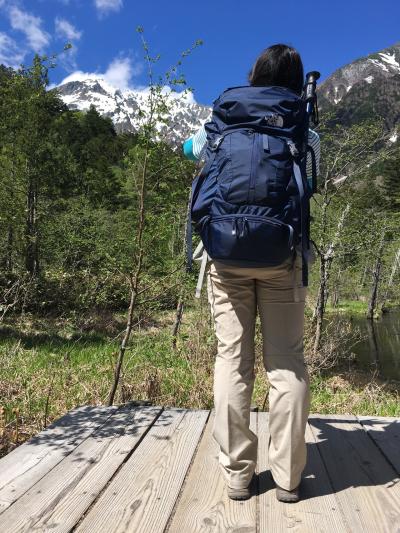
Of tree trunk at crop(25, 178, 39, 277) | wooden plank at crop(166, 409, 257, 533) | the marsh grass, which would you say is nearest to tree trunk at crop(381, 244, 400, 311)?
tree trunk at crop(25, 178, 39, 277)

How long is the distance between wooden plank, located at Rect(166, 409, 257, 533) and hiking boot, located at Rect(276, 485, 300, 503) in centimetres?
9

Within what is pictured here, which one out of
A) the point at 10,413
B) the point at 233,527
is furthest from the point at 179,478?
the point at 10,413

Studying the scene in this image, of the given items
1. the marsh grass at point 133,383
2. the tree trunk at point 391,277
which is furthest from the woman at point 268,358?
the tree trunk at point 391,277

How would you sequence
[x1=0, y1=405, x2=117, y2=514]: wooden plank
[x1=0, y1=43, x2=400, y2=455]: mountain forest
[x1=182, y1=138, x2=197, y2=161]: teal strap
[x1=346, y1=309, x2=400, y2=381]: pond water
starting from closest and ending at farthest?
[x1=0, y1=405, x2=117, y2=514]: wooden plank, [x1=182, y1=138, x2=197, y2=161]: teal strap, [x1=0, y1=43, x2=400, y2=455]: mountain forest, [x1=346, y1=309, x2=400, y2=381]: pond water

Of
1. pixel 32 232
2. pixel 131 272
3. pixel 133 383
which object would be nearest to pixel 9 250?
pixel 32 232

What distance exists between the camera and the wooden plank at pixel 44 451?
66.1 inches

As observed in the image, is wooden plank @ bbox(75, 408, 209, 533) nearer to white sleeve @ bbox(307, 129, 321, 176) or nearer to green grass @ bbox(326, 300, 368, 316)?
white sleeve @ bbox(307, 129, 321, 176)

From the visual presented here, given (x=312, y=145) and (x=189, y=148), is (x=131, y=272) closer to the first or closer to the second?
(x=189, y=148)

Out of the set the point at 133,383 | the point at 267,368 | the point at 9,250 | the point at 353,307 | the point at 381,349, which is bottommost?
the point at 381,349

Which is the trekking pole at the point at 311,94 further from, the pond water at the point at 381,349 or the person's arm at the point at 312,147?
the pond water at the point at 381,349

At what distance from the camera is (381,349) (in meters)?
15.9

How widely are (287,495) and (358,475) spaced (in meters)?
0.41

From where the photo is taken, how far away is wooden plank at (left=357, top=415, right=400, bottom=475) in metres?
1.97

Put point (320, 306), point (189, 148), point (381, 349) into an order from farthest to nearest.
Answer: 1. point (381, 349)
2. point (320, 306)
3. point (189, 148)
